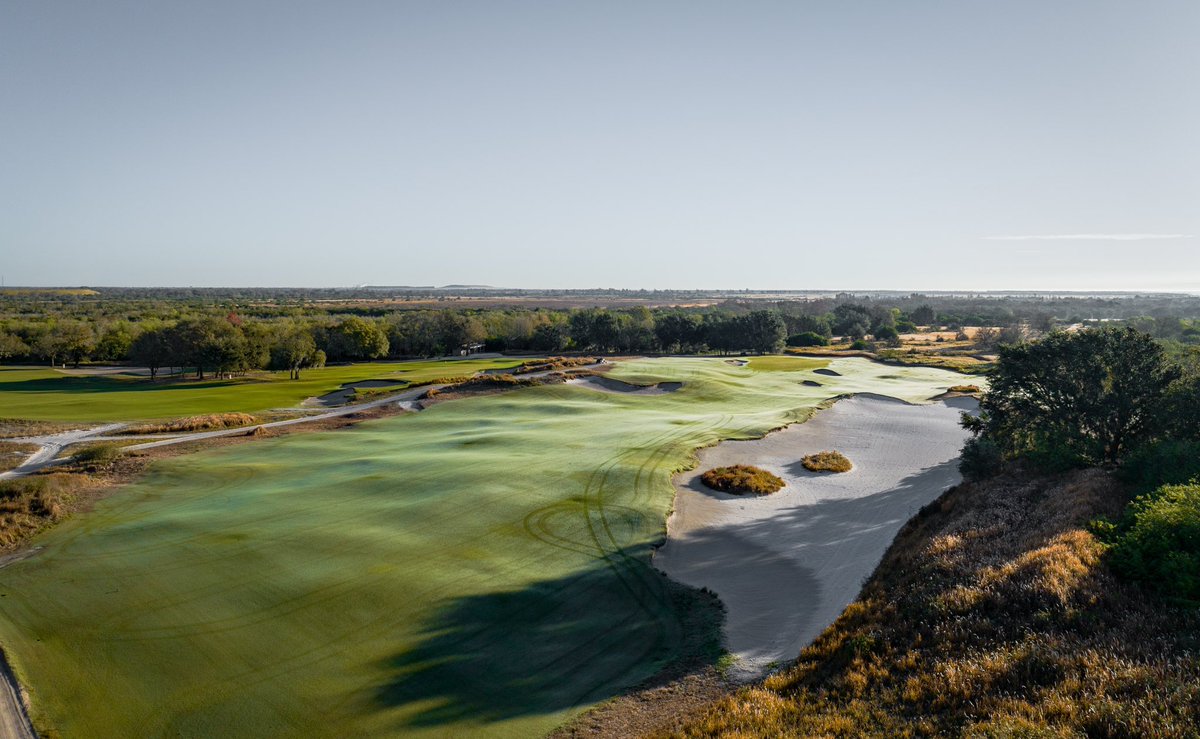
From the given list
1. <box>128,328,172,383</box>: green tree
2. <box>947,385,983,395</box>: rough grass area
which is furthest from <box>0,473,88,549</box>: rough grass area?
<box>947,385,983,395</box>: rough grass area

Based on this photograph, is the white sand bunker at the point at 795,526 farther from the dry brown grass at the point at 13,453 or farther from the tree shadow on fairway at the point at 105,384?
the tree shadow on fairway at the point at 105,384

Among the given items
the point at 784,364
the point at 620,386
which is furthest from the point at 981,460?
the point at 784,364

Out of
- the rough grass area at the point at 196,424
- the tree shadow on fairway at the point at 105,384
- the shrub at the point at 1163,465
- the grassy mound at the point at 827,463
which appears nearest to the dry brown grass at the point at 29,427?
the rough grass area at the point at 196,424

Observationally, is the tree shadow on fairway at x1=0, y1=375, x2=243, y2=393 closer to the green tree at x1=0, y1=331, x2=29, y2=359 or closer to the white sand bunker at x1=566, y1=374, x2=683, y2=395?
the green tree at x1=0, y1=331, x2=29, y2=359

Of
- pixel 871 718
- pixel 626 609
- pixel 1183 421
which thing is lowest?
pixel 626 609

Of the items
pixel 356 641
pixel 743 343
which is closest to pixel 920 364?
pixel 743 343

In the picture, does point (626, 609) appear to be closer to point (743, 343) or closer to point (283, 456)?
point (283, 456)
